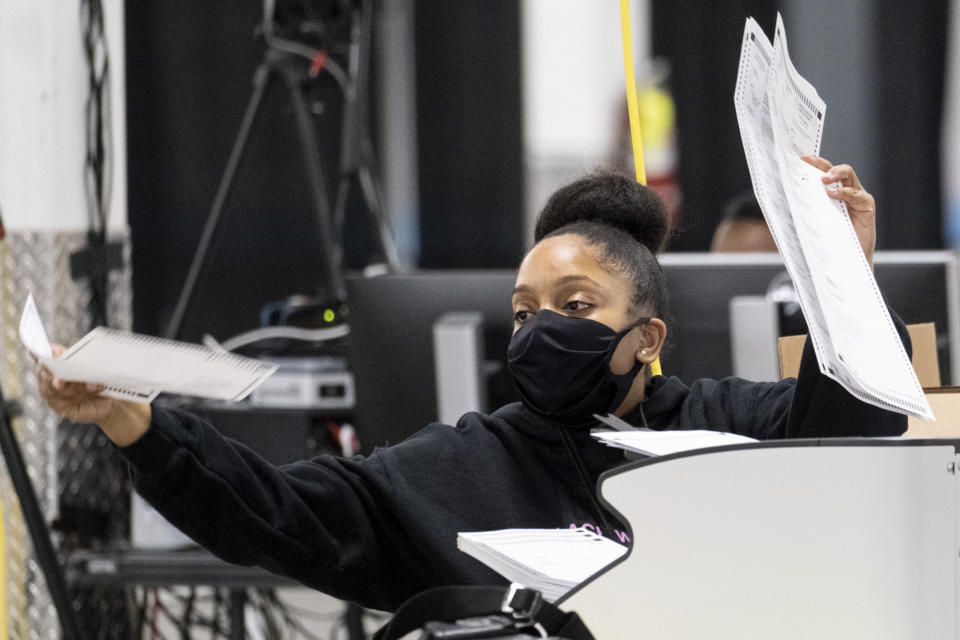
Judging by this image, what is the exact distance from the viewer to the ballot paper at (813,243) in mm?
772

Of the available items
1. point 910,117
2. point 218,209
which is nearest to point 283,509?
point 218,209

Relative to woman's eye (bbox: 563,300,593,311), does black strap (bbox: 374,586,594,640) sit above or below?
below

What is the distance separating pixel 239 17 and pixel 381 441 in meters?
2.40

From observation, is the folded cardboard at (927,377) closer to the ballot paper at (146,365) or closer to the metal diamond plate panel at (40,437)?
the ballot paper at (146,365)

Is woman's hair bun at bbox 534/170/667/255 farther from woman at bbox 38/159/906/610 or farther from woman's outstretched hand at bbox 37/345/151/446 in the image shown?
woman's outstretched hand at bbox 37/345/151/446

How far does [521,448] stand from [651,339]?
0.64 ft

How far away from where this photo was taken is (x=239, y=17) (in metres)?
3.78

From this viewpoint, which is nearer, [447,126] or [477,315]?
[477,315]

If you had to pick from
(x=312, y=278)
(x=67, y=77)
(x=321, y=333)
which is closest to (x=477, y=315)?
(x=321, y=333)

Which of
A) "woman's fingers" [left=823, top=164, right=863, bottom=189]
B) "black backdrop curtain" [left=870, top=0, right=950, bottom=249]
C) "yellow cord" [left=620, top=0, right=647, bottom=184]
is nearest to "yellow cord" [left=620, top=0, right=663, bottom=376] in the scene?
"yellow cord" [left=620, top=0, right=647, bottom=184]

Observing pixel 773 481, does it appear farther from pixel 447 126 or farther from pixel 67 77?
pixel 447 126

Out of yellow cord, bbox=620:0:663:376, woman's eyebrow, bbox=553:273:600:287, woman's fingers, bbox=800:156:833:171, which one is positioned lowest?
woman's eyebrow, bbox=553:273:600:287

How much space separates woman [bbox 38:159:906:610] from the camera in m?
0.97

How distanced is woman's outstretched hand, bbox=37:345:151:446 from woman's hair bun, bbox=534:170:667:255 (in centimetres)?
58
